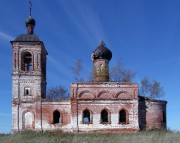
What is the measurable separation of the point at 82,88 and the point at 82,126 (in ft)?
8.80

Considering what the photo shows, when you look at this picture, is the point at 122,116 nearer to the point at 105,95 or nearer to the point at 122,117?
the point at 122,117

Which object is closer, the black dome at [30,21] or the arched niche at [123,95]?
the arched niche at [123,95]

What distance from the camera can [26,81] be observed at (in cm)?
2858

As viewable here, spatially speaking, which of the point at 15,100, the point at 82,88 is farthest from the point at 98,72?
the point at 15,100

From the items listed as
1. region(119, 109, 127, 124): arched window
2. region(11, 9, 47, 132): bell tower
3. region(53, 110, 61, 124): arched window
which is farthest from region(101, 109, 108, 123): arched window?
region(11, 9, 47, 132): bell tower

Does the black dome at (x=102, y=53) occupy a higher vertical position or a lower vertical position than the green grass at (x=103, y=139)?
higher

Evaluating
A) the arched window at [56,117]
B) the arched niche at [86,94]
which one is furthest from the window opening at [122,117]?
the arched window at [56,117]

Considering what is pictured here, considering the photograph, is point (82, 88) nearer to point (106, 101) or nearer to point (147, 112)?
point (106, 101)

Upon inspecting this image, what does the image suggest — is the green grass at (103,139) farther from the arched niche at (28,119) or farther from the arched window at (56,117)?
the arched window at (56,117)

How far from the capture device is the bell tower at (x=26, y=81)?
27828 millimetres

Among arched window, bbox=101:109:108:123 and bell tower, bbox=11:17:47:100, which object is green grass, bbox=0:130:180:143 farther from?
arched window, bbox=101:109:108:123

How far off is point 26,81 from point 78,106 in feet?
14.5

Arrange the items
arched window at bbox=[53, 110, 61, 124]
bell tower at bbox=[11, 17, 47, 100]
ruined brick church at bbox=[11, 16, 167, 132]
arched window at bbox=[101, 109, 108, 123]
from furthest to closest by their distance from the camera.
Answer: bell tower at bbox=[11, 17, 47, 100] < arched window at bbox=[53, 110, 61, 124] < arched window at bbox=[101, 109, 108, 123] < ruined brick church at bbox=[11, 16, 167, 132]

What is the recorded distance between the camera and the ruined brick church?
2716cm
